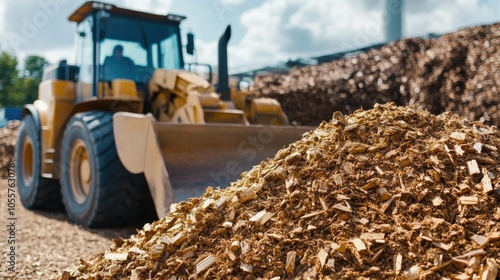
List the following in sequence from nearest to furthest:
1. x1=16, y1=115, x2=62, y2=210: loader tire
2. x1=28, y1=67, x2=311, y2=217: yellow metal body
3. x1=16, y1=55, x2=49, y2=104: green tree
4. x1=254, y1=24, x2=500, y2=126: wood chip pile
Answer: x1=28, y1=67, x2=311, y2=217: yellow metal body < x1=16, y1=115, x2=62, y2=210: loader tire < x1=254, y1=24, x2=500, y2=126: wood chip pile < x1=16, y1=55, x2=49, y2=104: green tree

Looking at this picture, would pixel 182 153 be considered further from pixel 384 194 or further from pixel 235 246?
pixel 384 194

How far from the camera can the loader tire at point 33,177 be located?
6656 mm

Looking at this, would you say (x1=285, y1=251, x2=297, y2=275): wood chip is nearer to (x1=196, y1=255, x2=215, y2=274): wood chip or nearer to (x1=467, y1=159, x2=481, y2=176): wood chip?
(x1=196, y1=255, x2=215, y2=274): wood chip

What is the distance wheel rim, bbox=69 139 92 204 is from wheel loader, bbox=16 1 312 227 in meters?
0.01

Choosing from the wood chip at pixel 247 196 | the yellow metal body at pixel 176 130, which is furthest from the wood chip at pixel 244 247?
the yellow metal body at pixel 176 130

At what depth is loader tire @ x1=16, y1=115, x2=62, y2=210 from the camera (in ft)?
21.8

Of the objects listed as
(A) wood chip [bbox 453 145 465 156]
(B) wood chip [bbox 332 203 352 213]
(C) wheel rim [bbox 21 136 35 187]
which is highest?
(A) wood chip [bbox 453 145 465 156]

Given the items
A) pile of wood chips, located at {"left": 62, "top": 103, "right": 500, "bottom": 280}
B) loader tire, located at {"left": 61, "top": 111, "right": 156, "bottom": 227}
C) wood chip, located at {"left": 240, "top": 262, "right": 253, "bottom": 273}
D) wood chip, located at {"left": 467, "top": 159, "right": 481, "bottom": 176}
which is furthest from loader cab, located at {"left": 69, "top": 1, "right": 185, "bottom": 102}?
wood chip, located at {"left": 467, "top": 159, "right": 481, "bottom": 176}

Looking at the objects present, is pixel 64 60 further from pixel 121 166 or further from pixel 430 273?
pixel 430 273

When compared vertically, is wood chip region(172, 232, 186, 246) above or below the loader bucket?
below

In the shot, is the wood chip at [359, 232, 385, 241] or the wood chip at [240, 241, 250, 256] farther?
the wood chip at [240, 241, 250, 256]

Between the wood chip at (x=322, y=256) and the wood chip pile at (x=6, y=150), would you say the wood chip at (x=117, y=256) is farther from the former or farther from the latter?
the wood chip pile at (x=6, y=150)

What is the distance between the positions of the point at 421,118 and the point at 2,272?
3.13 metres

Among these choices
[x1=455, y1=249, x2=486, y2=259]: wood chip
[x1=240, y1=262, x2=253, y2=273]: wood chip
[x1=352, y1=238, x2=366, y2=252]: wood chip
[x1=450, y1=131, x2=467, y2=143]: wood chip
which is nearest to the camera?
[x1=455, y1=249, x2=486, y2=259]: wood chip
